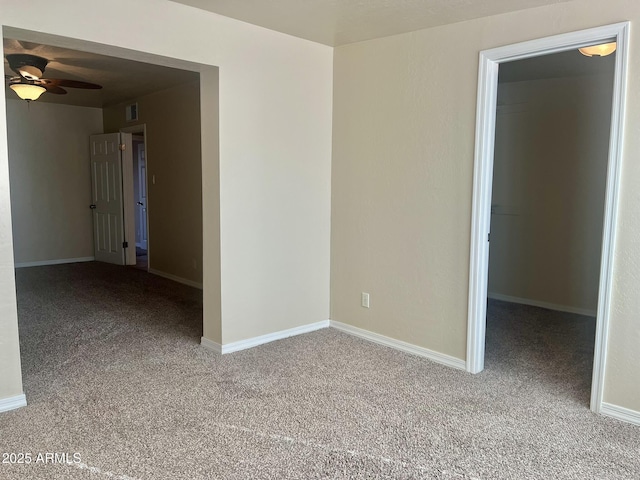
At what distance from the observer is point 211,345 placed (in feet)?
12.3

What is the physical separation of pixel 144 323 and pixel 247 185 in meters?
1.67

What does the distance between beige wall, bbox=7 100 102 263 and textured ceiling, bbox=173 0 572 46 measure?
514 cm

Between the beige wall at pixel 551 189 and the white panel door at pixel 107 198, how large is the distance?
5.21m

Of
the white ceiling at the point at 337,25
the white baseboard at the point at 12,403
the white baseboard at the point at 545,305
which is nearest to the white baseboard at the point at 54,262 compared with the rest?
the white ceiling at the point at 337,25

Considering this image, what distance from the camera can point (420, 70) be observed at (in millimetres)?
3500

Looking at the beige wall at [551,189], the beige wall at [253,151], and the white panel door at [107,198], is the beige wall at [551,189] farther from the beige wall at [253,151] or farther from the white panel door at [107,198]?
the white panel door at [107,198]

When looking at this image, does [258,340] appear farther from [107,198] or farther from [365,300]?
[107,198]

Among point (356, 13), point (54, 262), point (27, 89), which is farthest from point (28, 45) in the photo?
point (54, 262)

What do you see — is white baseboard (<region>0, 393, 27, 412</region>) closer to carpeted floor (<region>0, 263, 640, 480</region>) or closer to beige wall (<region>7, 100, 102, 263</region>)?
carpeted floor (<region>0, 263, 640, 480</region>)

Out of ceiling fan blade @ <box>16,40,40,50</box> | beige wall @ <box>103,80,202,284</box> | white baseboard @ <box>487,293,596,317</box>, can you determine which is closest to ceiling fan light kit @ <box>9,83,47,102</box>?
ceiling fan blade @ <box>16,40,40,50</box>

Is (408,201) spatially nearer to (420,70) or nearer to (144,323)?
(420,70)

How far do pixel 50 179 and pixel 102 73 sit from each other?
2.91 m

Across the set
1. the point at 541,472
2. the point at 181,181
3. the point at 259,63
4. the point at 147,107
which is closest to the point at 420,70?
the point at 259,63

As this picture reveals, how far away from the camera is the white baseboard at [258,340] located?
3699 millimetres
